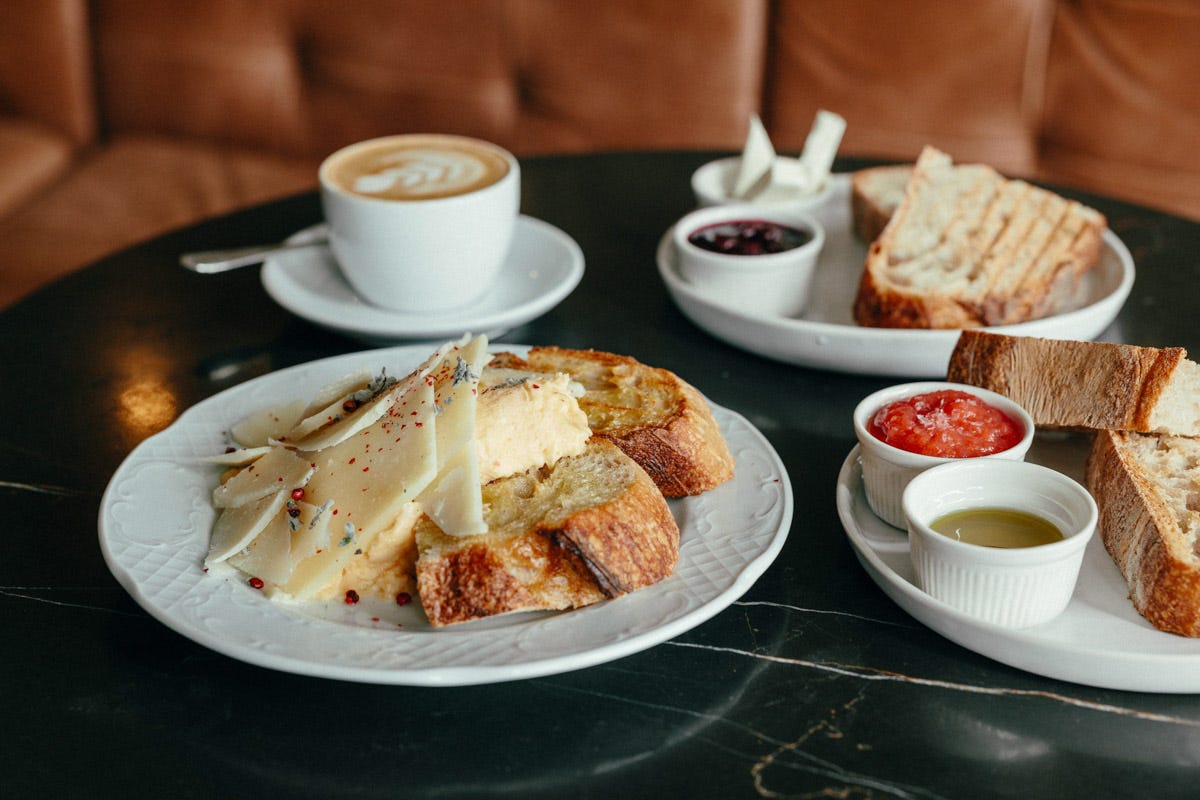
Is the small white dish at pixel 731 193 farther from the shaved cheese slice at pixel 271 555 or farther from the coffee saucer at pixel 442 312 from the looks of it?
the shaved cheese slice at pixel 271 555

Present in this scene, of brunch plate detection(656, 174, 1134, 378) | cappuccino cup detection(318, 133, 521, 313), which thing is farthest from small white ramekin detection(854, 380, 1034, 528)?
cappuccino cup detection(318, 133, 521, 313)

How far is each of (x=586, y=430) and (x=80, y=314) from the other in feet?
4.43

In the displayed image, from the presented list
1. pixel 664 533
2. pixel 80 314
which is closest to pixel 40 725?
pixel 664 533

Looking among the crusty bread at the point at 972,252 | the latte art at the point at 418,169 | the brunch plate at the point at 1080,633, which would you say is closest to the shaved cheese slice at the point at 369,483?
the brunch plate at the point at 1080,633

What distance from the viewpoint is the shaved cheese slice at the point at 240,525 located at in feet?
4.88

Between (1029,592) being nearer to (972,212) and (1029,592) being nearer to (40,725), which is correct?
(40,725)

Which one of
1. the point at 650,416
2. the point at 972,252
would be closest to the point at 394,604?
the point at 650,416

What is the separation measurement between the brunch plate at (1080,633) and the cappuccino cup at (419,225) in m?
1.06

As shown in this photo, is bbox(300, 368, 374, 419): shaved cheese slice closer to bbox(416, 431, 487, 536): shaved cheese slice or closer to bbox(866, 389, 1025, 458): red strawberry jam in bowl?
bbox(416, 431, 487, 536): shaved cheese slice

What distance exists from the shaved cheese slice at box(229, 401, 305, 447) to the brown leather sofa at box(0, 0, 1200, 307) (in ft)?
6.69

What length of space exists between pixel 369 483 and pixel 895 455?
719mm

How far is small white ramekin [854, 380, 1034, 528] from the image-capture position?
1.60 m

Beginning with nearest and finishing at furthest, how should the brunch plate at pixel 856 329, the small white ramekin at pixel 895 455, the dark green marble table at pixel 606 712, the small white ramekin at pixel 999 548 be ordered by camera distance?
the dark green marble table at pixel 606 712 < the small white ramekin at pixel 999 548 < the small white ramekin at pixel 895 455 < the brunch plate at pixel 856 329

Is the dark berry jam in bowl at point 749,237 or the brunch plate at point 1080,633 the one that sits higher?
the dark berry jam in bowl at point 749,237
